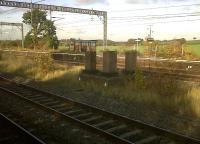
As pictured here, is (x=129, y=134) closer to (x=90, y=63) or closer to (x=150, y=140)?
(x=150, y=140)

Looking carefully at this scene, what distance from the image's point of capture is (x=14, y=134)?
31.3 ft

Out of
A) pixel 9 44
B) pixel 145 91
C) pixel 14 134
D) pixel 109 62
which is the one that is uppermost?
pixel 9 44

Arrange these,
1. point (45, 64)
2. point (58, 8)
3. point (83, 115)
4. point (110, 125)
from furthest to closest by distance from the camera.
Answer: point (58, 8), point (45, 64), point (83, 115), point (110, 125)

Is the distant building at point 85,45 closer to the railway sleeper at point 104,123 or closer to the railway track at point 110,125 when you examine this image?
the railway track at point 110,125

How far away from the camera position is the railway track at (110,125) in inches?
344

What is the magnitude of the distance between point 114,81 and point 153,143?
8.49 metres

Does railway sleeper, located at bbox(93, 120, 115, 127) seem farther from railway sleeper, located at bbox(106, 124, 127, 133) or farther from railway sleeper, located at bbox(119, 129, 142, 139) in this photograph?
railway sleeper, located at bbox(119, 129, 142, 139)

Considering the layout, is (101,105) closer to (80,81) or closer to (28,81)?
(80,81)

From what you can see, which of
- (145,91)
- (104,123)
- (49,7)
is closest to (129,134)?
(104,123)

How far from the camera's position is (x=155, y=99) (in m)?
13.3

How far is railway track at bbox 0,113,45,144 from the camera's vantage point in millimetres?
8852

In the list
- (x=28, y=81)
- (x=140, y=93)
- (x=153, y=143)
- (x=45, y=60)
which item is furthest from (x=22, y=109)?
(x=45, y=60)

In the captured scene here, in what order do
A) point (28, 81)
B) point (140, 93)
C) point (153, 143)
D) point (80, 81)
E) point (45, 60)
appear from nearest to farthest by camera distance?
1. point (153, 143)
2. point (140, 93)
3. point (80, 81)
4. point (28, 81)
5. point (45, 60)

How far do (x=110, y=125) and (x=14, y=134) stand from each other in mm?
3025
